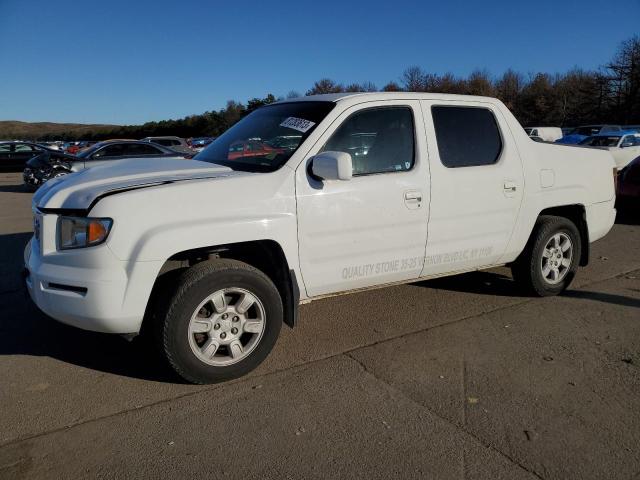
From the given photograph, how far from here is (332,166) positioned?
131 inches

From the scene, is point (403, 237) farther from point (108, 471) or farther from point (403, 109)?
point (108, 471)

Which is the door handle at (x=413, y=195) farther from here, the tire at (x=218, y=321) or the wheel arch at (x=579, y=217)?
the wheel arch at (x=579, y=217)

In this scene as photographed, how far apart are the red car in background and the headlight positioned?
4.31 feet

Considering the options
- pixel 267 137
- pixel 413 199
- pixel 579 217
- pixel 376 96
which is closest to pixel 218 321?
pixel 267 137

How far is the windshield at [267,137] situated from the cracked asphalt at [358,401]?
1.42 metres

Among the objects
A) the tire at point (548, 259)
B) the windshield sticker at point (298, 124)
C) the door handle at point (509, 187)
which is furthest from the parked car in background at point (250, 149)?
the tire at point (548, 259)

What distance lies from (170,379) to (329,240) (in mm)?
1404

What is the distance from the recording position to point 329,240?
360 cm

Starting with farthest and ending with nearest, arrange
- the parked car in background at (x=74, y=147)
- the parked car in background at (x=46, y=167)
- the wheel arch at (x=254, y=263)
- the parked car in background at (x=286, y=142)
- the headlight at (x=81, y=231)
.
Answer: the parked car in background at (x=74, y=147) < the parked car in background at (x=46, y=167) < the parked car in background at (x=286, y=142) < the wheel arch at (x=254, y=263) < the headlight at (x=81, y=231)

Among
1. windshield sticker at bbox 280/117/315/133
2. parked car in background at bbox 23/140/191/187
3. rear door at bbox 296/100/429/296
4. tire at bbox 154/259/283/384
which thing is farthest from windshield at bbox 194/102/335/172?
parked car in background at bbox 23/140/191/187

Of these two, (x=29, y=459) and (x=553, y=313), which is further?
(x=553, y=313)

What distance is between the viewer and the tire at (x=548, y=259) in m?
4.81

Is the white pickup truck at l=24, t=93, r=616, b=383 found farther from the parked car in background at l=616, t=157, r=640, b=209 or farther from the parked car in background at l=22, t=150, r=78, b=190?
the parked car in background at l=22, t=150, r=78, b=190

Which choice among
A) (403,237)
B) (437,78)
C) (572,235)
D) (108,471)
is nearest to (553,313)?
(572,235)
